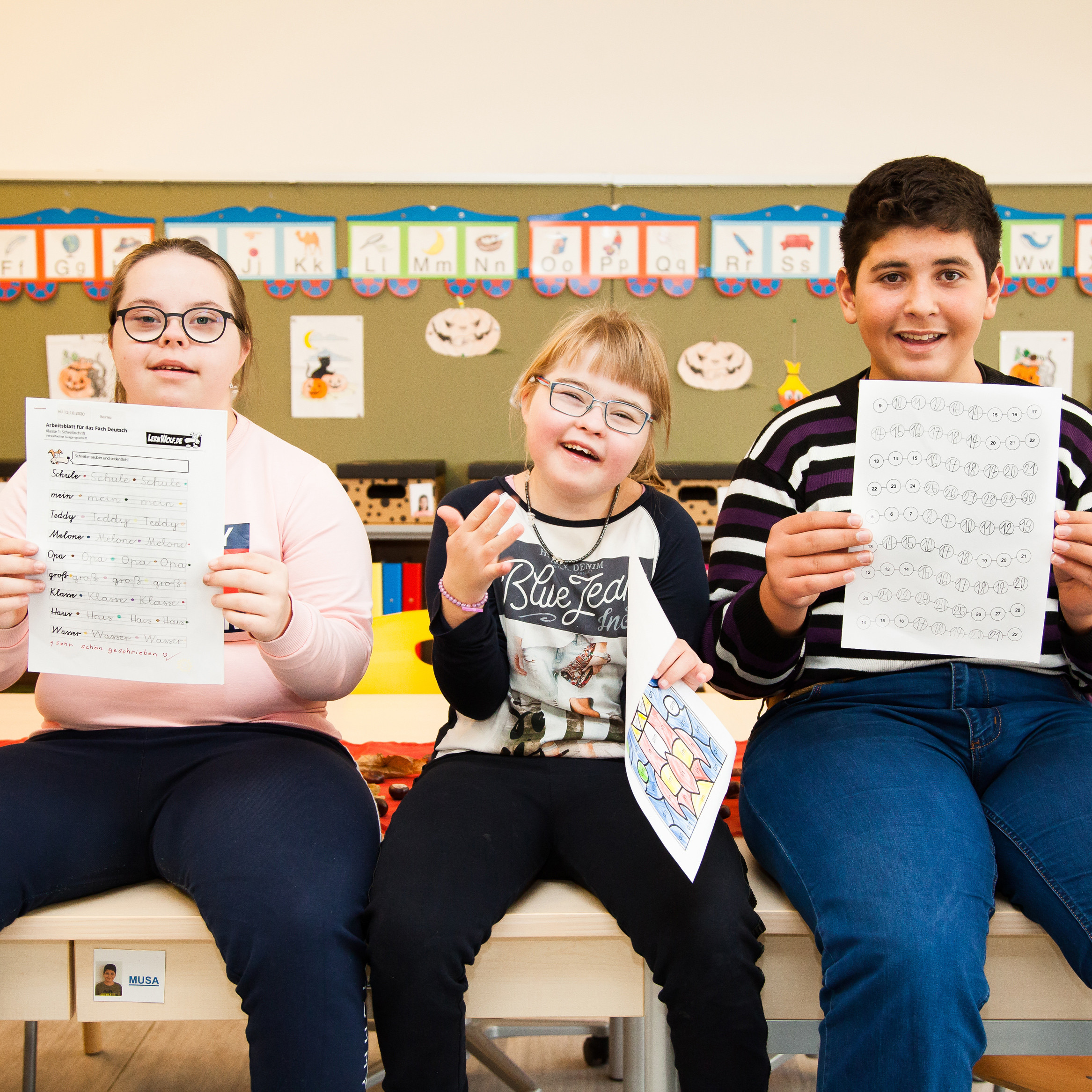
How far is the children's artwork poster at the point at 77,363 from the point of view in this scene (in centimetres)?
317

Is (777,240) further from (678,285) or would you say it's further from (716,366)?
(716,366)

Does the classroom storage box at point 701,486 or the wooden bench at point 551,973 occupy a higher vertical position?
the classroom storage box at point 701,486

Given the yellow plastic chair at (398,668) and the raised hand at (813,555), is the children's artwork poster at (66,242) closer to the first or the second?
the yellow plastic chair at (398,668)

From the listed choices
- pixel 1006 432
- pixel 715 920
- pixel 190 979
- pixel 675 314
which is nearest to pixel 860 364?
pixel 675 314

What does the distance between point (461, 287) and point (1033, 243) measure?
195 cm

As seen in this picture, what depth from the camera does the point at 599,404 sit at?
1127mm

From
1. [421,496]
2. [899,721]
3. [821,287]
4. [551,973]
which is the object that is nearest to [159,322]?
[551,973]


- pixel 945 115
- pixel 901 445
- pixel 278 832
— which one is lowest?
pixel 278 832

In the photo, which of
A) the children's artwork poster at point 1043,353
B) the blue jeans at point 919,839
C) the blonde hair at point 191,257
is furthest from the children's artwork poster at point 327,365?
the blue jeans at point 919,839

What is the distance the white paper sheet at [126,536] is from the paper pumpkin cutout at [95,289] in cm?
259

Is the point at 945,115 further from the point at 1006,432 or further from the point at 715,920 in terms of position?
the point at 715,920

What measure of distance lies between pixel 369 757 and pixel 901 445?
2.67 ft

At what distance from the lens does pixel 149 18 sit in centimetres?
325

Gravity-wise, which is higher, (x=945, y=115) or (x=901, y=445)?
(x=945, y=115)
